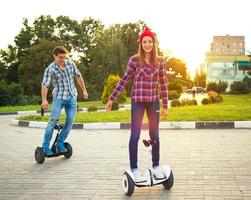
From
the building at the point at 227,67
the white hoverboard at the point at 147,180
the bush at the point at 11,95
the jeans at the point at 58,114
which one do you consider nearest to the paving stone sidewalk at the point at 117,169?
the white hoverboard at the point at 147,180

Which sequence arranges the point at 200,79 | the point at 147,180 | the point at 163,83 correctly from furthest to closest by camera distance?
the point at 200,79 → the point at 163,83 → the point at 147,180

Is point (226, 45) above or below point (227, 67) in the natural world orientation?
above

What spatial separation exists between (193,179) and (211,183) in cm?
34

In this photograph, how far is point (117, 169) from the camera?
23.2 feet

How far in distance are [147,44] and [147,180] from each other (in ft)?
5.13

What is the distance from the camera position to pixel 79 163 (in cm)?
770

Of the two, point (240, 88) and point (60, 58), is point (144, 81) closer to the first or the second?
point (60, 58)

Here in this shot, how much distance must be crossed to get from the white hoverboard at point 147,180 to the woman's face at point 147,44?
41.6 inches

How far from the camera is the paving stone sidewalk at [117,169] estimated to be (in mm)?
5477

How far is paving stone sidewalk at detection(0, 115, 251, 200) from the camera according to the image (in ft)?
18.0

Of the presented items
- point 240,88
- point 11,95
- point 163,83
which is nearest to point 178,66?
point 240,88

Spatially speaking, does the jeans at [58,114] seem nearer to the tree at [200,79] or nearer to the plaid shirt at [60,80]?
the plaid shirt at [60,80]

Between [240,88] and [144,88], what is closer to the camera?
[144,88]

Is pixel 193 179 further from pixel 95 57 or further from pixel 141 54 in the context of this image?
pixel 95 57
